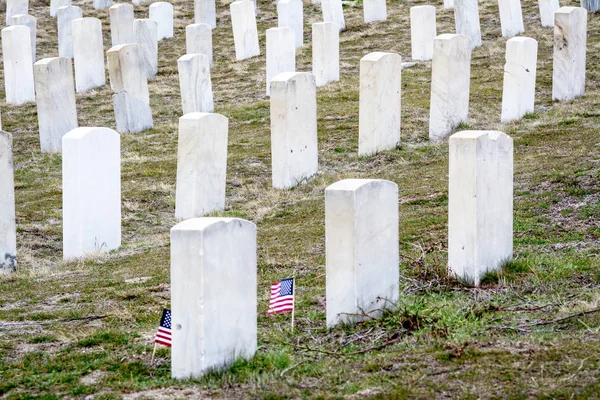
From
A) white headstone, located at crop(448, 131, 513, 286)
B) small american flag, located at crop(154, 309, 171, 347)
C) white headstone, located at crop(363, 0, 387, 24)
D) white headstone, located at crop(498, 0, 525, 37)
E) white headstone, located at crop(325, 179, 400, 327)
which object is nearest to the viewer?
small american flag, located at crop(154, 309, 171, 347)

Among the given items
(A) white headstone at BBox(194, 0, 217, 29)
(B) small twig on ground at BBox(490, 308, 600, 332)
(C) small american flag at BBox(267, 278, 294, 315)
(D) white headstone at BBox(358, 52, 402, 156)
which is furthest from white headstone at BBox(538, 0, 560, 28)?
(C) small american flag at BBox(267, 278, 294, 315)

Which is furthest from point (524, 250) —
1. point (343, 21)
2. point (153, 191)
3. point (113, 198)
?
point (343, 21)

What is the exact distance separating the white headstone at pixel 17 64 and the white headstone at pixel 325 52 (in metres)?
5.50

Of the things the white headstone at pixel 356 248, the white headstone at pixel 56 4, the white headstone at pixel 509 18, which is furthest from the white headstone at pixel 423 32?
the white headstone at pixel 356 248

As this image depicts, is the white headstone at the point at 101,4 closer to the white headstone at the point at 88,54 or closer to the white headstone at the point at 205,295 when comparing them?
the white headstone at the point at 88,54

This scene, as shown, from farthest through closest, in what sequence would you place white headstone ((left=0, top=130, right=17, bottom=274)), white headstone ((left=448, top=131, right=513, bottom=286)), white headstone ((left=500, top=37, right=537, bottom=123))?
1. white headstone ((left=500, top=37, right=537, bottom=123))
2. white headstone ((left=0, top=130, right=17, bottom=274))
3. white headstone ((left=448, top=131, right=513, bottom=286))

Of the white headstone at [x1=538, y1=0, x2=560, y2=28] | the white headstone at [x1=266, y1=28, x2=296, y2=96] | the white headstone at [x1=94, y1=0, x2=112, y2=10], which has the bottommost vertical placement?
the white headstone at [x1=266, y1=28, x2=296, y2=96]

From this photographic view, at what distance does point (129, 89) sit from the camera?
1620 cm

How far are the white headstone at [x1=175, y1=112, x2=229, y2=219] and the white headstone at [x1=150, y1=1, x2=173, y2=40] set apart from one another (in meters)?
12.7

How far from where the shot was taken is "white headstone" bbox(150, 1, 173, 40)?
23.5m

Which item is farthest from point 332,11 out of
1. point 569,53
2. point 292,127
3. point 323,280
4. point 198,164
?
point 323,280

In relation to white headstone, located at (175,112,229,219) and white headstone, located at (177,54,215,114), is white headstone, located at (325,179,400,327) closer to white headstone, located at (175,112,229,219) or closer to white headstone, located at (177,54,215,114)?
white headstone, located at (175,112,229,219)

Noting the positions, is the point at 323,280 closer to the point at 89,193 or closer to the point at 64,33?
the point at 89,193

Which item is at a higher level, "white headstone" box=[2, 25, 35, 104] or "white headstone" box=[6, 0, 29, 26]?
"white headstone" box=[6, 0, 29, 26]
